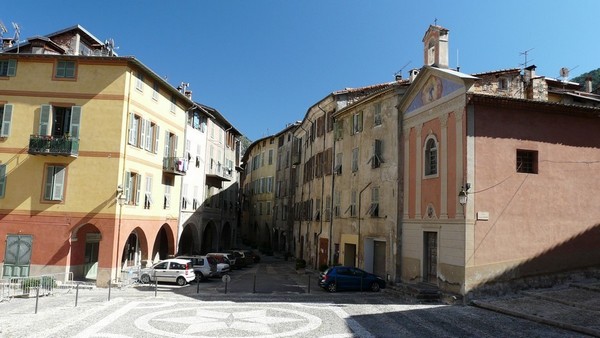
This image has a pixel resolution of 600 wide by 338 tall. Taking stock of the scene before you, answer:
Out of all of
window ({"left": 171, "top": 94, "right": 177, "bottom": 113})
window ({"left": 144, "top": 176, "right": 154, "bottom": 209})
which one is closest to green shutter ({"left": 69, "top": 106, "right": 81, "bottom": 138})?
window ({"left": 144, "top": 176, "right": 154, "bottom": 209})

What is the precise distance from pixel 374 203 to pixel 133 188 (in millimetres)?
15134

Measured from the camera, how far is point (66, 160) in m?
27.4

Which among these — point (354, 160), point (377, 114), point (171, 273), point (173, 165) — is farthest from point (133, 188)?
point (377, 114)

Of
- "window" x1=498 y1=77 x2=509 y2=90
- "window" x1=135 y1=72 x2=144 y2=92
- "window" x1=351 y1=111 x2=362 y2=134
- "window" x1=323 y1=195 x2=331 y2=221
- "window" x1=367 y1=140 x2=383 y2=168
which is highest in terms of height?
"window" x1=498 y1=77 x2=509 y2=90

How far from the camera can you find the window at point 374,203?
2900 centimetres

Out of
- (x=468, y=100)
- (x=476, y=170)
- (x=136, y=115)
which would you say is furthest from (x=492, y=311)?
(x=136, y=115)

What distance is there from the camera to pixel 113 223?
2731 centimetres

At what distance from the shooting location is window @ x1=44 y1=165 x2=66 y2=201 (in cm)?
2723

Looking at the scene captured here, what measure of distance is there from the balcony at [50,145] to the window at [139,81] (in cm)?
525

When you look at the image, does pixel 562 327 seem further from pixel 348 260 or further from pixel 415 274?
pixel 348 260

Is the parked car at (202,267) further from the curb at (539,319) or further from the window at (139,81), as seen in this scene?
the curb at (539,319)

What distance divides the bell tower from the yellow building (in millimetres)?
17192

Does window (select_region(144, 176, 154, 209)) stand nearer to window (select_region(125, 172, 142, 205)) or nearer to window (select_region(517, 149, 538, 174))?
window (select_region(125, 172, 142, 205))

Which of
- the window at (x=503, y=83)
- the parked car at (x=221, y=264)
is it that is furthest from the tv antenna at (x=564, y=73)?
the parked car at (x=221, y=264)
